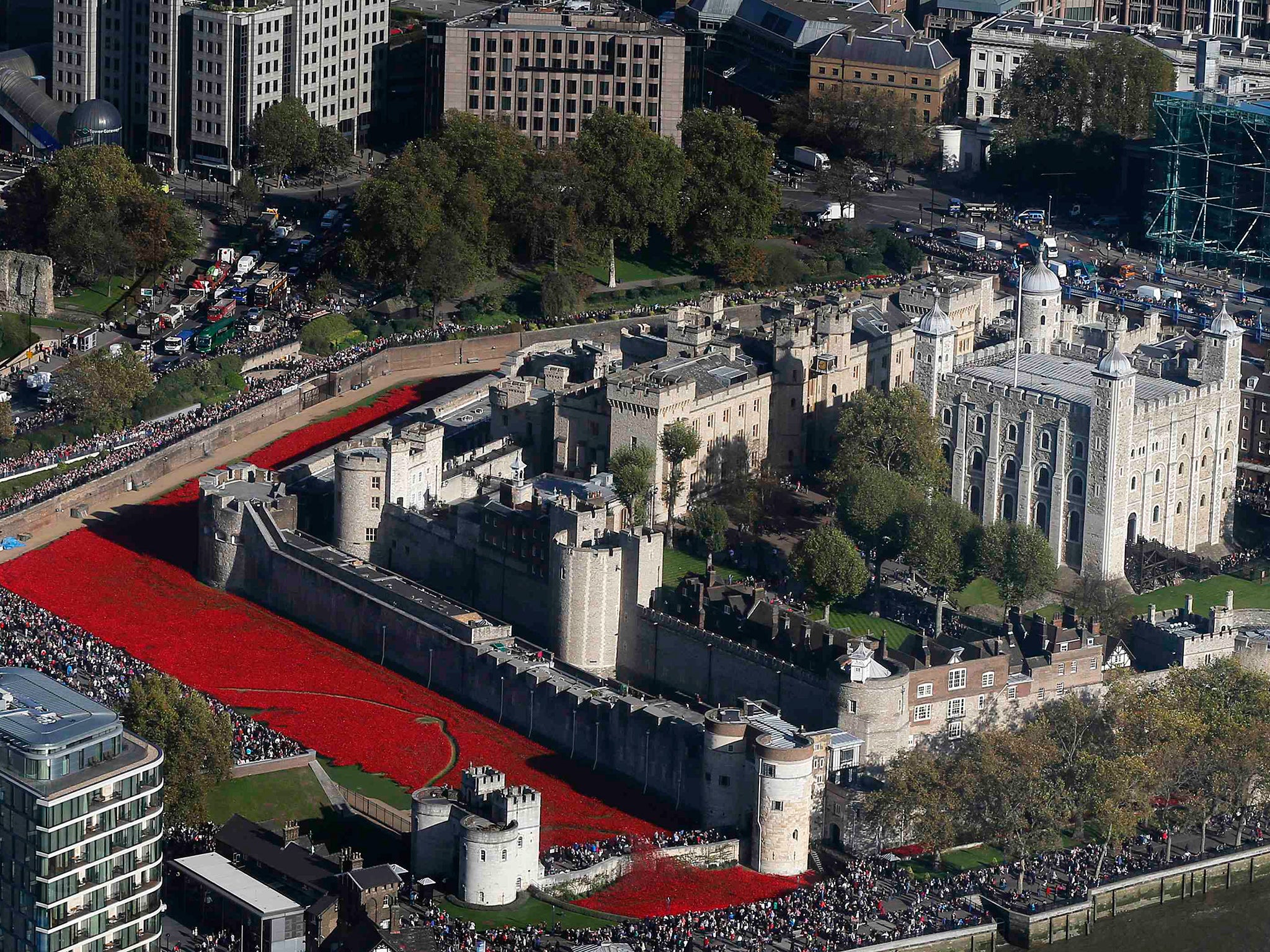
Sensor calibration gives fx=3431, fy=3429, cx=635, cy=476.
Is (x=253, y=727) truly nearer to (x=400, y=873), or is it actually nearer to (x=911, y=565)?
(x=400, y=873)

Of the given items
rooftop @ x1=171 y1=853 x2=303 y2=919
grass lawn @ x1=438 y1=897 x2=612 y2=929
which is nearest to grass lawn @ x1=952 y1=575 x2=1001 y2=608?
grass lawn @ x1=438 y1=897 x2=612 y2=929

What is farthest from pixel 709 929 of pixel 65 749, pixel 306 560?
pixel 306 560

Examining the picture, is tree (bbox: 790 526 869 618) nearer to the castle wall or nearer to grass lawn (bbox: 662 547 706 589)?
grass lawn (bbox: 662 547 706 589)

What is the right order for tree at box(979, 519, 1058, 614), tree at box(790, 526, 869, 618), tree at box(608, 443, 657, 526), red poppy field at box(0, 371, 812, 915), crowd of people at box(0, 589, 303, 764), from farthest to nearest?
tree at box(608, 443, 657, 526) < tree at box(979, 519, 1058, 614) < tree at box(790, 526, 869, 618) < crowd of people at box(0, 589, 303, 764) < red poppy field at box(0, 371, 812, 915)

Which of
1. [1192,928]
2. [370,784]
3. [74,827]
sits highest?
[74,827]

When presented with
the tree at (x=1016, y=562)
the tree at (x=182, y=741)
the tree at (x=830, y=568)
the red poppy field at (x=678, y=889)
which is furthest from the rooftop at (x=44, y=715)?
the tree at (x=1016, y=562)

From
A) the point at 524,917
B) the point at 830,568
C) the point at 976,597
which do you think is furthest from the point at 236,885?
the point at 976,597

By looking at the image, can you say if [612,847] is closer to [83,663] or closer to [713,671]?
[713,671]
